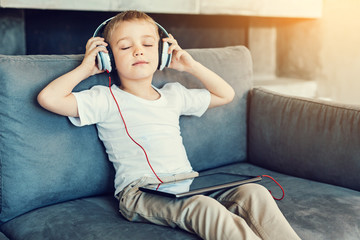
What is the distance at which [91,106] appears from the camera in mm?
1401

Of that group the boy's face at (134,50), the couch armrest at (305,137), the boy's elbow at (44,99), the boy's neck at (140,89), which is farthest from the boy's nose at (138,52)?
the couch armrest at (305,137)

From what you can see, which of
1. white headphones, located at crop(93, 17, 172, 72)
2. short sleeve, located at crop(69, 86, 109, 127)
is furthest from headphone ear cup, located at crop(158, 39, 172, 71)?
short sleeve, located at crop(69, 86, 109, 127)

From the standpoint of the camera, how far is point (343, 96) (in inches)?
124

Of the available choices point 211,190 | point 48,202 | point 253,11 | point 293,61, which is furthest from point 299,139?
point 293,61

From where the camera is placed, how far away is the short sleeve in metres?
1.39

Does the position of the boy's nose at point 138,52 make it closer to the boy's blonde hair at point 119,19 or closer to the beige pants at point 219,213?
the boy's blonde hair at point 119,19

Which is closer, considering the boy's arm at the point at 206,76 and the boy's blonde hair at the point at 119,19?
the boy's blonde hair at the point at 119,19

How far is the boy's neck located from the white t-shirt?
31 millimetres

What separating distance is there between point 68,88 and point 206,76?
1.71 feet

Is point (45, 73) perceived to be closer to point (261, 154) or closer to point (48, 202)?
point (48, 202)

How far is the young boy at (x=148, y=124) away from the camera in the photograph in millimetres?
1226

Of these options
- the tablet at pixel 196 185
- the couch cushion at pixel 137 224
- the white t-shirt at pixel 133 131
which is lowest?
the couch cushion at pixel 137 224

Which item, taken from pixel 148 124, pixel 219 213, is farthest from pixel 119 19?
pixel 219 213

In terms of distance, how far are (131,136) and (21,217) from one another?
1.31 ft
